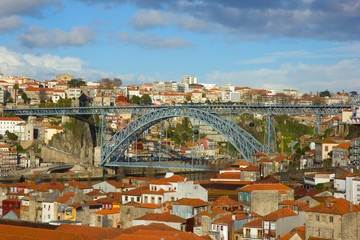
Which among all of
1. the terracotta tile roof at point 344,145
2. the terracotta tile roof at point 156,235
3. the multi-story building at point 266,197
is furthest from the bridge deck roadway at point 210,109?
the terracotta tile roof at point 156,235

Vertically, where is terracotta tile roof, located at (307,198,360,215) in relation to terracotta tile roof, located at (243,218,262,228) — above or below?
above

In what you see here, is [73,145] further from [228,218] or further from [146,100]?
[228,218]

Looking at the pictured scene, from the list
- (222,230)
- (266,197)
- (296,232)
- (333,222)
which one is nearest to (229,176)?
(266,197)

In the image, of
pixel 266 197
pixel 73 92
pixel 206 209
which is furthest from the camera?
pixel 73 92

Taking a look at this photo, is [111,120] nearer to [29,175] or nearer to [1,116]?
[1,116]

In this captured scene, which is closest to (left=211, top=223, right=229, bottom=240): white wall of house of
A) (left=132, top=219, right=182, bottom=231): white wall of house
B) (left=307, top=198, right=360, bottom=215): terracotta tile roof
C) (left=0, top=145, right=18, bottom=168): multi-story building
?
(left=132, top=219, right=182, bottom=231): white wall of house

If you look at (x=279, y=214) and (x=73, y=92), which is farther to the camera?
(x=73, y=92)

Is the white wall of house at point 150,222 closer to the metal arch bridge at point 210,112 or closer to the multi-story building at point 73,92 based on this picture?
the metal arch bridge at point 210,112

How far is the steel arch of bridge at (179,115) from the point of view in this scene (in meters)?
65.4

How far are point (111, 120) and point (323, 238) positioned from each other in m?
77.9

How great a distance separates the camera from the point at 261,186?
102 ft

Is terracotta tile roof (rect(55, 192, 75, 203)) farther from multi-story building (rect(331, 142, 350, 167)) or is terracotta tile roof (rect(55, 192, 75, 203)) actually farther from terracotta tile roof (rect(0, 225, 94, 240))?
multi-story building (rect(331, 142, 350, 167))

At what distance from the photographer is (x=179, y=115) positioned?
234 feet

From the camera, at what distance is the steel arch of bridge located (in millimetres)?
65375
